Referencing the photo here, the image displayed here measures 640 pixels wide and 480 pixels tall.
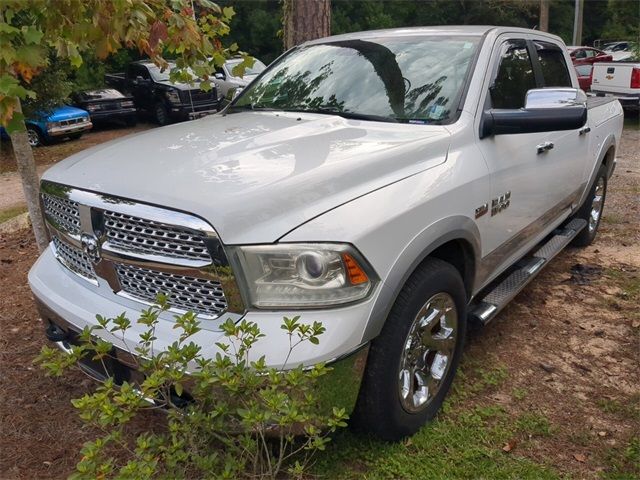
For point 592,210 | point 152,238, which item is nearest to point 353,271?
point 152,238

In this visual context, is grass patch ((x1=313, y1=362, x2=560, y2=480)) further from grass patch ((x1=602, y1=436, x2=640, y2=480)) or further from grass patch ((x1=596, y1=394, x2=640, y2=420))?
grass patch ((x1=596, y1=394, x2=640, y2=420))

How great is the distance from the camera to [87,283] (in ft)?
8.95

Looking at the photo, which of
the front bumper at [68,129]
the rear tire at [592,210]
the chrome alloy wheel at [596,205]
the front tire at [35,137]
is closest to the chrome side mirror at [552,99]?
the rear tire at [592,210]

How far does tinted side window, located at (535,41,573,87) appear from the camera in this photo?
4355 millimetres

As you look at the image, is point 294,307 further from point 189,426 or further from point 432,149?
point 432,149

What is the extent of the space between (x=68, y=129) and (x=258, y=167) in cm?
1351

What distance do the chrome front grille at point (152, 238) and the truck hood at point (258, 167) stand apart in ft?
0.29

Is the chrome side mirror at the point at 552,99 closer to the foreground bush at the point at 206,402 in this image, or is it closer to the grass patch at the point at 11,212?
the foreground bush at the point at 206,402

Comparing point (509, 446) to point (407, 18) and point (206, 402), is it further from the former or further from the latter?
point (407, 18)

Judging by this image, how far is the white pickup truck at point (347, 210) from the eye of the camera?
2240 millimetres

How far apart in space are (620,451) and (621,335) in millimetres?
1287

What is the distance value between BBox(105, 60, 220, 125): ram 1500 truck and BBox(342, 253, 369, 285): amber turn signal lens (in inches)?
522

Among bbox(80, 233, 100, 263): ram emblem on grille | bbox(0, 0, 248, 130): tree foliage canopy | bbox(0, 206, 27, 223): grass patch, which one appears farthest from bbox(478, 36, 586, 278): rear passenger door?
bbox(0, 206, 27, 223): grass patch

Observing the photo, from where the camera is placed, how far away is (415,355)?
2.75m
